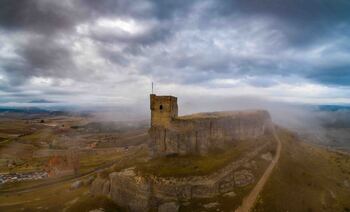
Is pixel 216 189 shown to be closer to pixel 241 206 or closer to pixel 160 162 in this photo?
pixel 241 206

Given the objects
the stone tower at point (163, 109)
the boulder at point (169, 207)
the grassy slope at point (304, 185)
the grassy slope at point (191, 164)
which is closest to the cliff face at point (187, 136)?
the stone tower at point (163, 109)

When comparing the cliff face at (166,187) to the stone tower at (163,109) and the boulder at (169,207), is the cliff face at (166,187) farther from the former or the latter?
the stone tower at (163,109)

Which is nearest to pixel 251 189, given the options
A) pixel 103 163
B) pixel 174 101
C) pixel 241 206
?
pixel 241 206

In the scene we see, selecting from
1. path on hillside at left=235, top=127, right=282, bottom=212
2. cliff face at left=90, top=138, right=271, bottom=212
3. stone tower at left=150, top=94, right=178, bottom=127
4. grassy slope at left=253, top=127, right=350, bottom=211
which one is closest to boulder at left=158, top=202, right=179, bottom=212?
cliff face at left=90, top=138, right=271, bottom=212

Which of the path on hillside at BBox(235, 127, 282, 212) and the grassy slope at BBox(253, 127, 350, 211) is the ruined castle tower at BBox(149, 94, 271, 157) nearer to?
the path on hillside at BBox(235, 127, 282, 212)

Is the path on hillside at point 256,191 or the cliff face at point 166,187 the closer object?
the path on hillside at point 256,191
